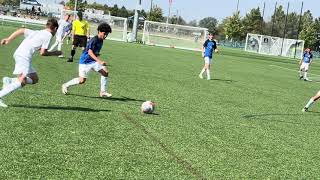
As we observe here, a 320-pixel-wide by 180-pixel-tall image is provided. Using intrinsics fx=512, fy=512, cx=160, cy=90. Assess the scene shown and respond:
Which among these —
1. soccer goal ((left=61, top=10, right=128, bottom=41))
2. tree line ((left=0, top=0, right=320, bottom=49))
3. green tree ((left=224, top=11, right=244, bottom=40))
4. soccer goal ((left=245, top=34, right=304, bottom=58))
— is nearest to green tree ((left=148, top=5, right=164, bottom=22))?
tree line ((left=0, top=0, right=320, bottom=49))

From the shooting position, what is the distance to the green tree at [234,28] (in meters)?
110

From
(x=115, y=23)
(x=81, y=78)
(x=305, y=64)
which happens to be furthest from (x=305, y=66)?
(x=115, y=23)

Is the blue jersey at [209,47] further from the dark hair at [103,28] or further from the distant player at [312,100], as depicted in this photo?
the dark hair at [103,28]

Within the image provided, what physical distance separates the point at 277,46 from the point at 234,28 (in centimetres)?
2962

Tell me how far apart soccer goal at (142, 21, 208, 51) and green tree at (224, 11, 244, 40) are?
53027mm

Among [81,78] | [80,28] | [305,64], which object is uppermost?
[80,28]

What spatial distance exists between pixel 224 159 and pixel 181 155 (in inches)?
25.6

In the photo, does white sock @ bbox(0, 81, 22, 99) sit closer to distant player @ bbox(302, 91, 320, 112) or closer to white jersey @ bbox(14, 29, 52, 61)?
white jersey @ bbox(14, 29, 52, 61)

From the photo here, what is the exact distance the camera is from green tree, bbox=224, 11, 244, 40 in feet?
359

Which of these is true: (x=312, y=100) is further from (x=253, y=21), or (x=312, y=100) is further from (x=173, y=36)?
(x=253, y=21)

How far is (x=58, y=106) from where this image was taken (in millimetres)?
10578

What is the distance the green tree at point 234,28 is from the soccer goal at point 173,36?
2088 inches

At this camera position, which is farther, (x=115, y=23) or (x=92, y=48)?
(x=115, y=23)

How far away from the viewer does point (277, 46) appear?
267ft
